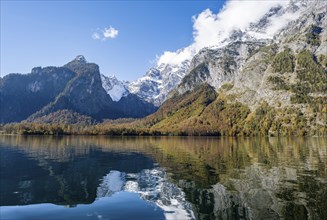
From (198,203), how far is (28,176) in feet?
Result: 103

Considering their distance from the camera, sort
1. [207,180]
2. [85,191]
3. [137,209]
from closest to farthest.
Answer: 1. [137,209]
2. [85,191]
3. [207,180]

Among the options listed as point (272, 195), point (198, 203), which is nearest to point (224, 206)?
point (198, 203)

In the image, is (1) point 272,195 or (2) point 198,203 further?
(1) point 272,195

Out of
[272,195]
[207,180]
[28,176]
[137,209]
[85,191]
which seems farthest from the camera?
[28,176]

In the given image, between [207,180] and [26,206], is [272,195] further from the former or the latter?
[26,206]

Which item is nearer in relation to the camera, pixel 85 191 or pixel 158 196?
pixel 158 196

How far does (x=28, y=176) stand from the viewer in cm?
5009

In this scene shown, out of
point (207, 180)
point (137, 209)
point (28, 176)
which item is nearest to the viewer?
point (137, 209)

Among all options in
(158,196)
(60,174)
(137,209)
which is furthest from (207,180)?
(60,174)

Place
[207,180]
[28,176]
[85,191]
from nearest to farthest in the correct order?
1. [85,191]
2. [207,180]
3. [28,176]

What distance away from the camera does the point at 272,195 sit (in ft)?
120

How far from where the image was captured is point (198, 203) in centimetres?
3347

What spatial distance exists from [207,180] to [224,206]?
15.3 m

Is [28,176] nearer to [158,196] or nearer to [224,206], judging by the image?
[158,196]
